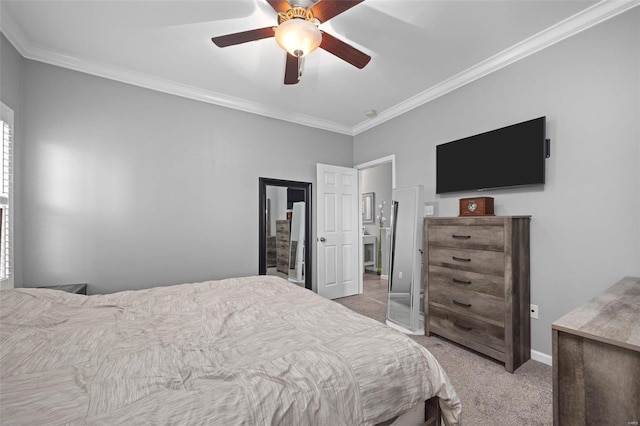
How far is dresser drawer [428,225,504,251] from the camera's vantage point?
2.27 meters

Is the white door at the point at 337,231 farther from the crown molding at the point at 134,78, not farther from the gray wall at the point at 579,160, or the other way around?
the gray wall at the point at 579,160

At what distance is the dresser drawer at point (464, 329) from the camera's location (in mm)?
2262

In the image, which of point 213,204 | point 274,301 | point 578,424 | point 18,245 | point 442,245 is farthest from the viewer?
point 213,204

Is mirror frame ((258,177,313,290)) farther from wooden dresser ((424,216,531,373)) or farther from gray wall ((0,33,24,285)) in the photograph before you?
gray wall ((0,33,24,285))

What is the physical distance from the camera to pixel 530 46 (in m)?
2.36

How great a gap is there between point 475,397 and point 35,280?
3771 mm

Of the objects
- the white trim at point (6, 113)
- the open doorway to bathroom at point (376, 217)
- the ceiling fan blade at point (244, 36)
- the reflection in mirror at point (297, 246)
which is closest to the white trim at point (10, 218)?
the white trim at point (6, 113)

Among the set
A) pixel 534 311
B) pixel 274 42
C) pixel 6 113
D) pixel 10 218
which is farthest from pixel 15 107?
pixel 534 311

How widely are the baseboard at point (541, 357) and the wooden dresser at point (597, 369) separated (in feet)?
4.54

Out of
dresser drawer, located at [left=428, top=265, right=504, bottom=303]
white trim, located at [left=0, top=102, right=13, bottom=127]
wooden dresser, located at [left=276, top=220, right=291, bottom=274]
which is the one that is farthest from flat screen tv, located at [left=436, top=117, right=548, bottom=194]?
white trim, located at [left=0, top=102, right=13, bottom=127]

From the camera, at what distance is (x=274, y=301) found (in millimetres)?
1808

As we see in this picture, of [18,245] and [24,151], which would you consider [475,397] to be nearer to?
[18,245]

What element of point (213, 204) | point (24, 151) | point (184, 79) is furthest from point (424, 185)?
point (24, 151)

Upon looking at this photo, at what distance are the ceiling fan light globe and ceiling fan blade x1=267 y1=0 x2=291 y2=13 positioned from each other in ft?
0.44
